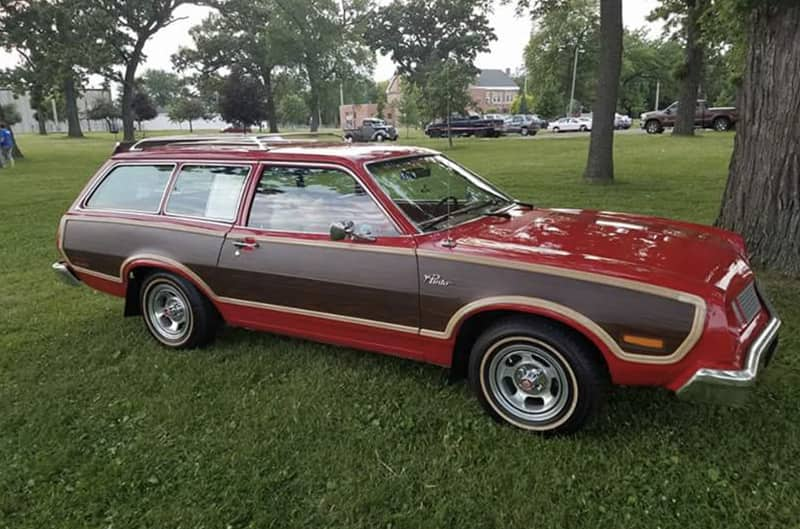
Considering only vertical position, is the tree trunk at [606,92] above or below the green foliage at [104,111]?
below

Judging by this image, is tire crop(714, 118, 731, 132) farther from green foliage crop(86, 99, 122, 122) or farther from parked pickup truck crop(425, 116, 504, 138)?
green foliage crop(86, 99, 122, 122)

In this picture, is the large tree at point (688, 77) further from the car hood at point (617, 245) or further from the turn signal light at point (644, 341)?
the turn signal light at point (644, 341)

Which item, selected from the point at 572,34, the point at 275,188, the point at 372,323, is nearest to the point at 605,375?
the point at 372,323

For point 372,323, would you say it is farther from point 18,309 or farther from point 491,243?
point 18,309

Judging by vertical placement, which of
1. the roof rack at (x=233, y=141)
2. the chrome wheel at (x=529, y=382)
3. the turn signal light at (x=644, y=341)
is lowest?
the chrome wheel at (x=529, y=382)

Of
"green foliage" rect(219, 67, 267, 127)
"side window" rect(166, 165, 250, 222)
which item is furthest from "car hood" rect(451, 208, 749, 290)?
"green foliage" rect(219, 67, 267, 127)

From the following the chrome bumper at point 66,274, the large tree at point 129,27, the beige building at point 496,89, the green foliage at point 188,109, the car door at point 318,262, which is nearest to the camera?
the car door at point 318,262

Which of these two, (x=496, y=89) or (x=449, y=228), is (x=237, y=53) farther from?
(x=496, y=89)

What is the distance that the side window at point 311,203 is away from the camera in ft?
11.7

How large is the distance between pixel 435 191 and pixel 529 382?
4.98 feet

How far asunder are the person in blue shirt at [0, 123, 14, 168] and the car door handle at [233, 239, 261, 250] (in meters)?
21.5

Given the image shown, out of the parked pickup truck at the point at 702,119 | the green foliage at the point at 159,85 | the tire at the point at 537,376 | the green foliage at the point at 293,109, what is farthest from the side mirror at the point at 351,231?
the green foliage at the point at 159,85

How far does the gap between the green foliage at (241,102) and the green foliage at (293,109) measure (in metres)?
12.4

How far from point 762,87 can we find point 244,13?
31.4 meters
